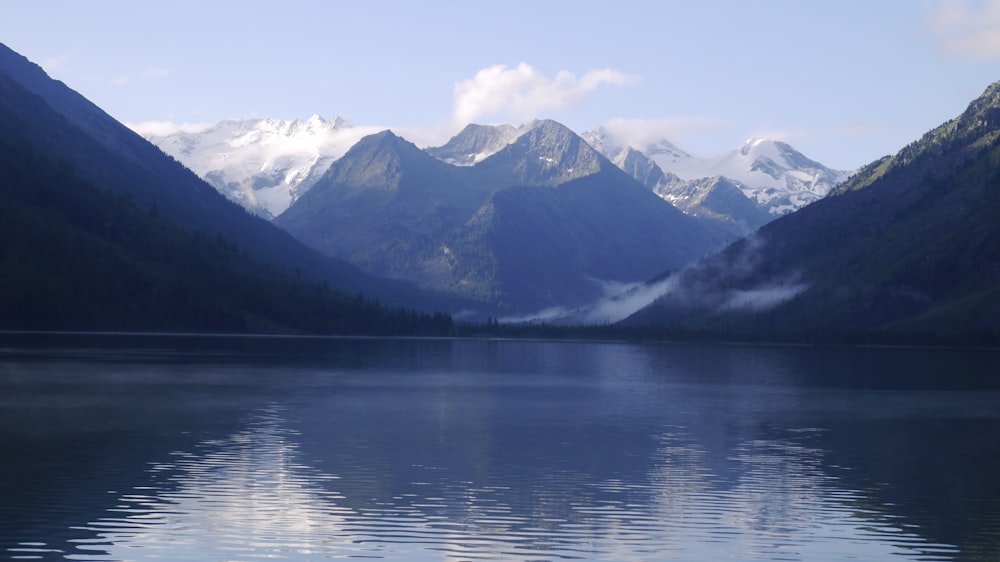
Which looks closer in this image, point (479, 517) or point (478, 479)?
point (479, 517)

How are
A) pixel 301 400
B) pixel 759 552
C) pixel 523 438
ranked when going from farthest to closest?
pixel 301 400 → pixel 523 438 → pixel 759 552

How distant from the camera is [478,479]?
7944 cm

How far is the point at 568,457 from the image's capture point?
301 ft

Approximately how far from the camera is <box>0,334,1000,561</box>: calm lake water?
194ft

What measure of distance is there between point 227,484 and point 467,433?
37960 millimetres

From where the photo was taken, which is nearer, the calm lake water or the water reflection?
the water reflection

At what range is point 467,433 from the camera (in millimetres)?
109375

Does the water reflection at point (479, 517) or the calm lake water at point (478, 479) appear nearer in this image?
the water reflection at point (479, 517)

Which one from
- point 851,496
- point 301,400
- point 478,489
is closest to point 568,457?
point 478,489

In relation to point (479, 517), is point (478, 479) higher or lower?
higher

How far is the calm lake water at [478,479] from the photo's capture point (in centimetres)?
5909

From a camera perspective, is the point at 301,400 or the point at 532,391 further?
the point at 532,391

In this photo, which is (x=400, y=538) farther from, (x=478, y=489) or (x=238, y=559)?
(x=478, y=489)

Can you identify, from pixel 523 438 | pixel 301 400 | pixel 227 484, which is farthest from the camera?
pixel 301 400
